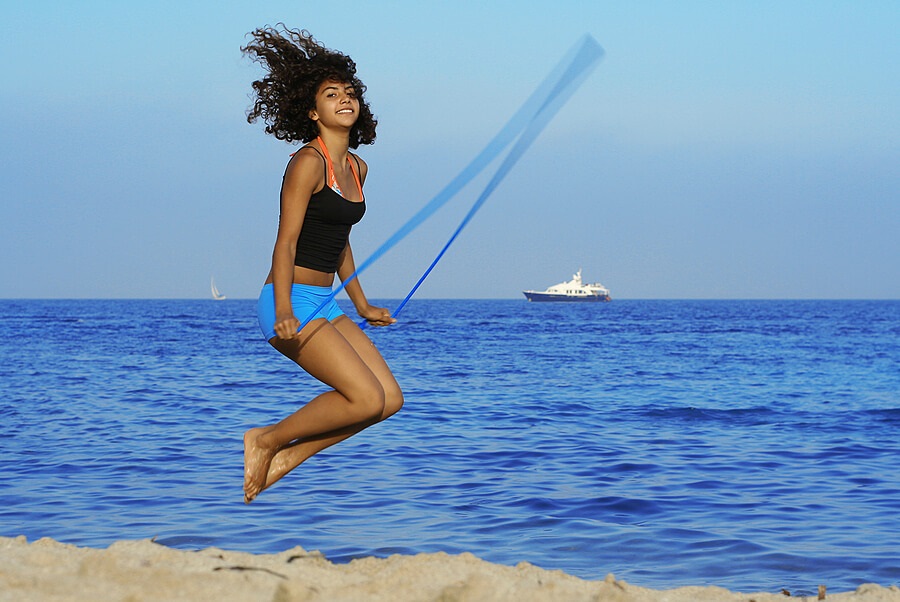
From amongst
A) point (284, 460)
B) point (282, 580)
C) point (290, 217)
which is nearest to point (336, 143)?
point (290, 217)

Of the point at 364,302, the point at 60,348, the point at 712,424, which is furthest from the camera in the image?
the point at 60,348

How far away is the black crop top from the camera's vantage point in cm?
463

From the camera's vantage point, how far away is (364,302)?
5.40 meters

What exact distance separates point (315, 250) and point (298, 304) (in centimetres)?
28

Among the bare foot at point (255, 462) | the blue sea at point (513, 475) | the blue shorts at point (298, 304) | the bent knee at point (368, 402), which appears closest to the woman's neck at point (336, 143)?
the blue shorts at point (298, 304)

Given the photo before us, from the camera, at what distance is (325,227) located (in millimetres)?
4715

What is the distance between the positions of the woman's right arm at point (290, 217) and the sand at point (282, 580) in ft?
3.53

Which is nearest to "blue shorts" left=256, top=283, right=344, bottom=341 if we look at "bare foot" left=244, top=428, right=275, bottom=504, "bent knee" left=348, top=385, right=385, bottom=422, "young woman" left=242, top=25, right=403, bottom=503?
"young woman" left=242, top=25, right=403, bottom=503

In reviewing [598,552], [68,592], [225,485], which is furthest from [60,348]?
[68,592]

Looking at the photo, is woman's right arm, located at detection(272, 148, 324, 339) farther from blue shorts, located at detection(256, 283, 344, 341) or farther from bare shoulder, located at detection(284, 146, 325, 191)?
blue shorts, located at detection(256, 283, 344, 341)

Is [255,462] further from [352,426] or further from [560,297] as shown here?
[560,297]

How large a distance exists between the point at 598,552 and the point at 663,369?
18.3 metres

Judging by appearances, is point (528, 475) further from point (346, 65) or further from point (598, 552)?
point (346, 65)

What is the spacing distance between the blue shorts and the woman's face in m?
0.80
